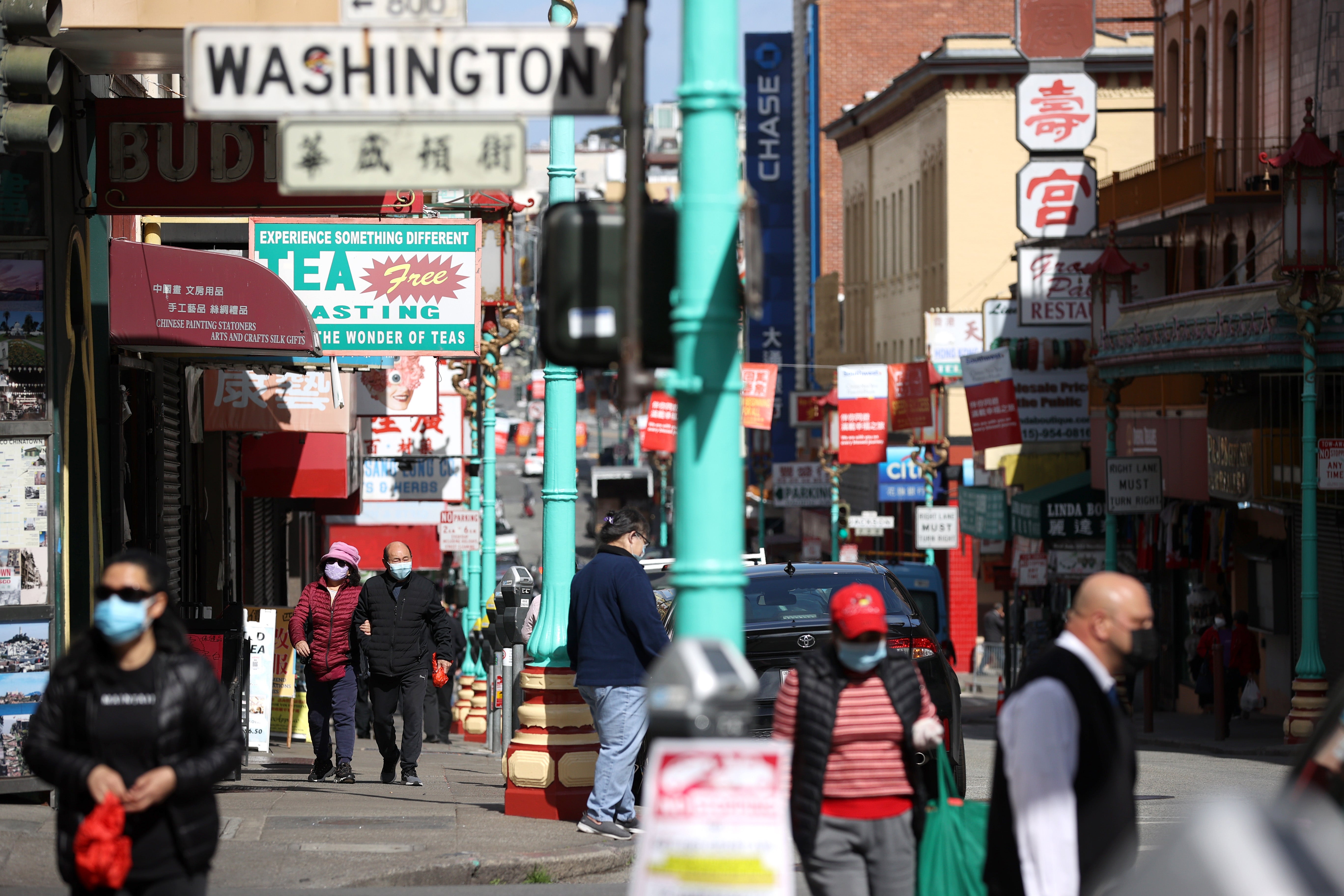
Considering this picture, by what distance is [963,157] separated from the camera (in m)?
49.6

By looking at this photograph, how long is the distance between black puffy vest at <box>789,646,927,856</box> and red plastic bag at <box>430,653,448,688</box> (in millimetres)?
8116

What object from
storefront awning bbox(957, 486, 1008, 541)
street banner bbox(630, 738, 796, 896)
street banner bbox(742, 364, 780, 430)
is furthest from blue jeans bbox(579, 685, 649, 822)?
storefront awning bbox(957, 486, 1008, 541)

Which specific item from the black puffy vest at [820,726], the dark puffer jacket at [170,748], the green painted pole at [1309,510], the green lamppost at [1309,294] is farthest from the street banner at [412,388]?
the dark puffer jacket at [170,748]

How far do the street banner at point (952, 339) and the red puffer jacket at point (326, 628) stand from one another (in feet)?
98.3

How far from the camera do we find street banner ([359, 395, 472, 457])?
34.9 metres

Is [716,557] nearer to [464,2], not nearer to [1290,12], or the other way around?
[464,2]

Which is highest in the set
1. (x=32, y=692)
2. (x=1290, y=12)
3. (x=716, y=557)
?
(x=1290, y=12)

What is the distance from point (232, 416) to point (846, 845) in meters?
14.1

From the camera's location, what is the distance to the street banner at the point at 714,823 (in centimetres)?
471

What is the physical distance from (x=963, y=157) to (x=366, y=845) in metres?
42.0

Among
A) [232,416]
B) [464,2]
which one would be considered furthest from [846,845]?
[232,416]

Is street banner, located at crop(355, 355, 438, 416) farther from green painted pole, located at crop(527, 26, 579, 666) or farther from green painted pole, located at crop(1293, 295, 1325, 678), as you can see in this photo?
green painted pole, located at crop(527, 26, 579, 666)

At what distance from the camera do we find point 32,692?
1058cm

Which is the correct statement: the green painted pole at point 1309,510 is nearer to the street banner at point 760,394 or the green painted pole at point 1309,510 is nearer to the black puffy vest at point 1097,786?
the black puffy vest at point 1097,786
